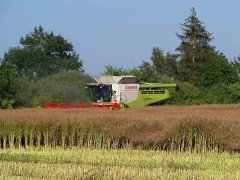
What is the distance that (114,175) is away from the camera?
10.4 metres

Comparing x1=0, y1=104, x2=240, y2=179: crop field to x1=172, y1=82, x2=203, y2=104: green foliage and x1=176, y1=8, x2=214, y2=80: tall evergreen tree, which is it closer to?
x1=172, y1=82, x2=203, y2=104: green foliage

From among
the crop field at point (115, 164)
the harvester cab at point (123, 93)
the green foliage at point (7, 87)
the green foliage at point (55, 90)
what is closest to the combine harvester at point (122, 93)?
the harvester cab at point (123, 93)

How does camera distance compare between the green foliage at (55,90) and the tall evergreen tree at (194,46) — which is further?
the tall evergreen tree at (194,46)

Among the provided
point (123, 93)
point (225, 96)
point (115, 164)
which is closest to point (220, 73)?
point (225, 96)

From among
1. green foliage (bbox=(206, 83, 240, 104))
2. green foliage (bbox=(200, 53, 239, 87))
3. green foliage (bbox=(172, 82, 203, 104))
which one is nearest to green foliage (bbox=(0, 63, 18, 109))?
green foliage (bbox=(172, 82, 203, 104))

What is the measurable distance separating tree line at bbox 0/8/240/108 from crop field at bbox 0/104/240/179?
55.5 ft

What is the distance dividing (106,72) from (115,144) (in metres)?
29.9

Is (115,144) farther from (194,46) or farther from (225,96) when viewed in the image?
(194,46)

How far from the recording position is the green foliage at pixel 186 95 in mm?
38109

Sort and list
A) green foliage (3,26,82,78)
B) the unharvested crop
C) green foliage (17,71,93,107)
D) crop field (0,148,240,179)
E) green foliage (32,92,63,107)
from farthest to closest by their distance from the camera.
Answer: green foliage (3,26,82,78)
green foliage (17,71,93,107)
green foliage (32,92,63,107)
the unharvested crop
crop field (0,148,240,179)

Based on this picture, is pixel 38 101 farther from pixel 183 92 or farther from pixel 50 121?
pixel 50 121

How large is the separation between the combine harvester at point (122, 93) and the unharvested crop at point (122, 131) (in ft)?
Answer: 34.9

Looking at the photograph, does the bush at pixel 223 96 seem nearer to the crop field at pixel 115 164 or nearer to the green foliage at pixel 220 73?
the green foliage at pixel 220 73

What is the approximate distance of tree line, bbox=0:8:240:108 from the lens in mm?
38281
